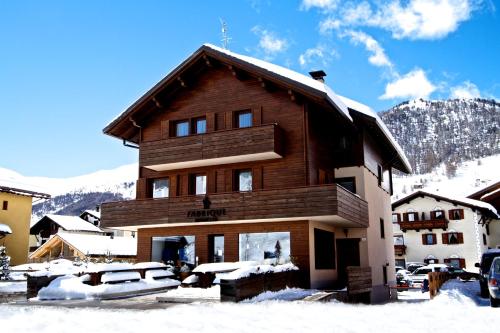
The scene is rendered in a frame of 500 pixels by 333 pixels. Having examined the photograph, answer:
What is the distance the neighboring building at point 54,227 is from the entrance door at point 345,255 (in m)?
51.1

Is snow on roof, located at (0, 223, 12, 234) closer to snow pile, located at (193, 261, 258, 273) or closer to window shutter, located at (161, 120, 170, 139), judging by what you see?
window shutter, located at (161, 120, 170, 139)

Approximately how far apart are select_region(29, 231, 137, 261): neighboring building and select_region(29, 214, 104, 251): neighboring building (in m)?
17.6

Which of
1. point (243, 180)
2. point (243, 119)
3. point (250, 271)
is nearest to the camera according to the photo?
point (250, 271)

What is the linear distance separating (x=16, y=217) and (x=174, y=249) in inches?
707

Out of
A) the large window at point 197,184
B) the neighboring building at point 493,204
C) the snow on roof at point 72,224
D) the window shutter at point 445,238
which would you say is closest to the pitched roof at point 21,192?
the large window at point 197,184

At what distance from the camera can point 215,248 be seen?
24.2m

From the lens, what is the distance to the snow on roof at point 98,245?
47594 mm

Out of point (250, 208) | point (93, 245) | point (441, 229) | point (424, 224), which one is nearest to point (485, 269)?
point (250, 208)

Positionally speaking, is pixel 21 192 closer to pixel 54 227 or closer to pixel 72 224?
pixel 54 227

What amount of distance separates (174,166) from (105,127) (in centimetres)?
494

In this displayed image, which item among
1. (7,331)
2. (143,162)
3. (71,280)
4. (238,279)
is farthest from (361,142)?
(7,331)

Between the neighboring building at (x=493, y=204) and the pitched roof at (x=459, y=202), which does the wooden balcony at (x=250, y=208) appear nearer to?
the pitched roof at (x=459, y=202)

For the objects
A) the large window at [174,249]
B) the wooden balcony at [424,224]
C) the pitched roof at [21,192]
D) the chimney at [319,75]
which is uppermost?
the chimney at [319,75]

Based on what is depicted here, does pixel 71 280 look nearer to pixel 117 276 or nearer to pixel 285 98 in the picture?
pixel 117 276
